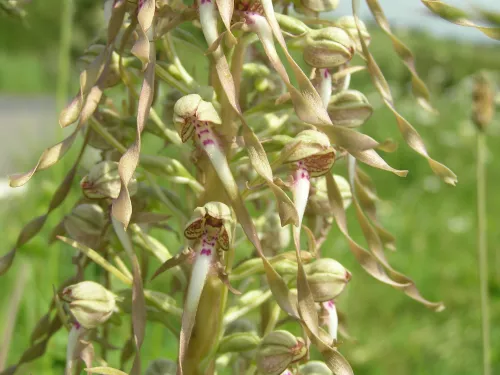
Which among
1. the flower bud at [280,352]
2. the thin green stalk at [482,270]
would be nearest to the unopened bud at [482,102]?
the thin green stalk at [482,270]

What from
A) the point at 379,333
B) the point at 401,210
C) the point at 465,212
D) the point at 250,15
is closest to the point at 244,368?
the point at 250,15

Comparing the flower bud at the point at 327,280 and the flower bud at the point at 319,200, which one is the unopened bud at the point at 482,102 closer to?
the flower bud at the point at 319,200

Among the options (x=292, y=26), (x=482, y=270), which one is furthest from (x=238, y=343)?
(x=482, y=270)

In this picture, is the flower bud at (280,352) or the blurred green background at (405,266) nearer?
the flower bud at (280,352)

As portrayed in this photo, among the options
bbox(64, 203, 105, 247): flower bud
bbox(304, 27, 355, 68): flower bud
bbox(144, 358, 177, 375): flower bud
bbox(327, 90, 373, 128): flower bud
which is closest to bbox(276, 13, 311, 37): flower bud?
bbox(304, 27, 355, 68): flower bud

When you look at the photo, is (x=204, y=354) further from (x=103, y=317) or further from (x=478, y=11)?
(x=478, y=11)
